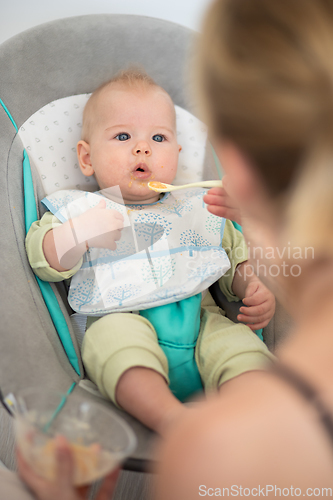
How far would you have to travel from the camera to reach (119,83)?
0.96 metres

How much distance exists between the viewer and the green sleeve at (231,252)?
0.95m

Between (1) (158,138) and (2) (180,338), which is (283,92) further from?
(1) (158,138)

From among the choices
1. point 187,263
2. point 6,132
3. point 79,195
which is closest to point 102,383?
point 187,263

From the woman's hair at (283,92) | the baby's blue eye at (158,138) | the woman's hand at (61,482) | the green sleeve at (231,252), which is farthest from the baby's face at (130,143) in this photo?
the woman's hand at (61,482)

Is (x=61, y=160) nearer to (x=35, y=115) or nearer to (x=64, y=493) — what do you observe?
(x=35, y=115)

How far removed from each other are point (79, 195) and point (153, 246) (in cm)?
23

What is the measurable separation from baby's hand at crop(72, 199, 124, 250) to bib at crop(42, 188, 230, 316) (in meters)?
0.02

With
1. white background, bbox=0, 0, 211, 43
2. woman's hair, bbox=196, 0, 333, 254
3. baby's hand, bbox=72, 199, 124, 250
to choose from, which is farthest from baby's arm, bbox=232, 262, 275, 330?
white background, bbox=0, 0, 211, 43

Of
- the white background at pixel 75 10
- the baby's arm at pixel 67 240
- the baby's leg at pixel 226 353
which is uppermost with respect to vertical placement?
the white background at pixel 75 10

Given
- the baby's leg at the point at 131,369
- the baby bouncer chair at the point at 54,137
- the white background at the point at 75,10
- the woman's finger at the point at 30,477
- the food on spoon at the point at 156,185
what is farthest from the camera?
the white background at the point at 75,10

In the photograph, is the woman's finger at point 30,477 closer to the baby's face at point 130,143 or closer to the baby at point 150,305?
the baby at point 150,305

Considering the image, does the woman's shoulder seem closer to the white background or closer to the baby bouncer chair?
the baby bouncer chair

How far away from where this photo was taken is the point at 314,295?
42 centimetres

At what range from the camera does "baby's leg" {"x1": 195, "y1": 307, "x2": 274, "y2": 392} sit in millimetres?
668
